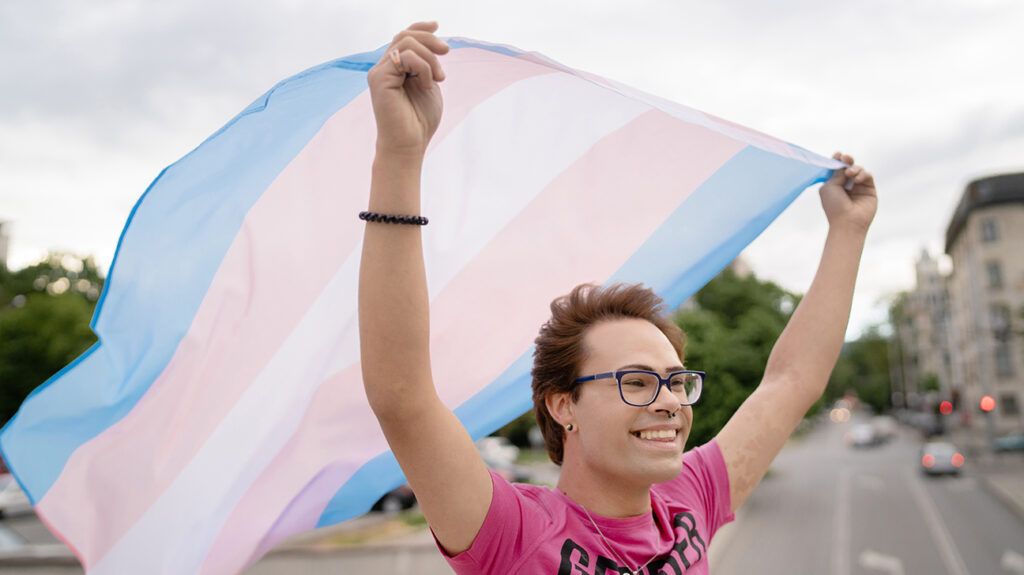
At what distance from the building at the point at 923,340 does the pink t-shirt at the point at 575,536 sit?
70.6 metres

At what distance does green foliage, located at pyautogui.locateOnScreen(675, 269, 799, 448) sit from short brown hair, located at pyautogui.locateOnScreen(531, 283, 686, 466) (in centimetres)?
676

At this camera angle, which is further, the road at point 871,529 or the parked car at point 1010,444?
the parked car at point 1010,444

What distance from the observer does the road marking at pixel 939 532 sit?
1297 centimetres

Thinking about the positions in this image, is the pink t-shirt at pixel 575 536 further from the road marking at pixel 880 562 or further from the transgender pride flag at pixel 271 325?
the road marking at pixel 880 562

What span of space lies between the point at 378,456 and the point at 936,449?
29451 millimetres

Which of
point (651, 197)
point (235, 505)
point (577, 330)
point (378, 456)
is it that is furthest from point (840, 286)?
point (235, 505)

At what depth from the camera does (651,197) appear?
8.96ft

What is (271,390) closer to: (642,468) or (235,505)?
(235,505)

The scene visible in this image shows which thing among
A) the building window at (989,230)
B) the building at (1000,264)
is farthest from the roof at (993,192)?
the building window at (989,230)

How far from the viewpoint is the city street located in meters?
12.0

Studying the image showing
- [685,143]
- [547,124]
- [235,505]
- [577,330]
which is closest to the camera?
[577,330]

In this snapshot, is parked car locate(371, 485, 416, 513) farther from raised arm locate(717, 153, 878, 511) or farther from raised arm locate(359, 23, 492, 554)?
raised arm locate(359, 23, 492, 554)

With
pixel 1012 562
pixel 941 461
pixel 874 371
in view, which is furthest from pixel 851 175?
pixel 874 371

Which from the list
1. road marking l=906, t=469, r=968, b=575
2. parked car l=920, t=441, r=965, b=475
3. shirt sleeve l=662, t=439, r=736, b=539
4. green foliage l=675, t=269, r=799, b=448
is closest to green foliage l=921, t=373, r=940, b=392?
parked car l=920, t=441, r=965, b=475
